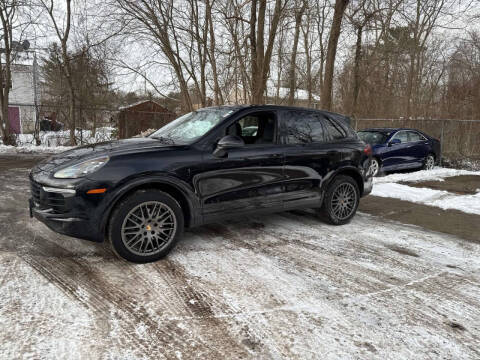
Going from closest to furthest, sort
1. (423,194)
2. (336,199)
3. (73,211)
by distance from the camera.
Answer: (73,211)
(336,199)
(423,194)

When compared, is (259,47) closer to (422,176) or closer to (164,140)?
(422,176)

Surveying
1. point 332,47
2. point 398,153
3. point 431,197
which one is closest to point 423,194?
point 431,197

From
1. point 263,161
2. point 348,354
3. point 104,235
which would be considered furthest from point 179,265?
point 348,354

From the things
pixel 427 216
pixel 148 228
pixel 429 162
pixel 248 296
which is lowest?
pixel 248 296

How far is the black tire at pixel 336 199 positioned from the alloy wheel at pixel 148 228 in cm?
244

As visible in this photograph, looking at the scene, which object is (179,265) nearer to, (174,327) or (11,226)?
(174,327)

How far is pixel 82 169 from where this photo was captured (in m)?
3.43

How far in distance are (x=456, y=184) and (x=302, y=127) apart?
20.7 ft

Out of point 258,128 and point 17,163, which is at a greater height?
point 258,128

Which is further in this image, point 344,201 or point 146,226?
point 344,201

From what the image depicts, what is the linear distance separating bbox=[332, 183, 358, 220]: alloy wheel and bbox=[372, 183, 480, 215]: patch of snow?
2.42m

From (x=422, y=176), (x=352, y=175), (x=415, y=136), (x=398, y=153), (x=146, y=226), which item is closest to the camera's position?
(x=146, y=226)

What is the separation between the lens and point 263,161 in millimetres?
4371

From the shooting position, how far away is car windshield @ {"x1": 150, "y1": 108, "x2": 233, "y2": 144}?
4.20m
